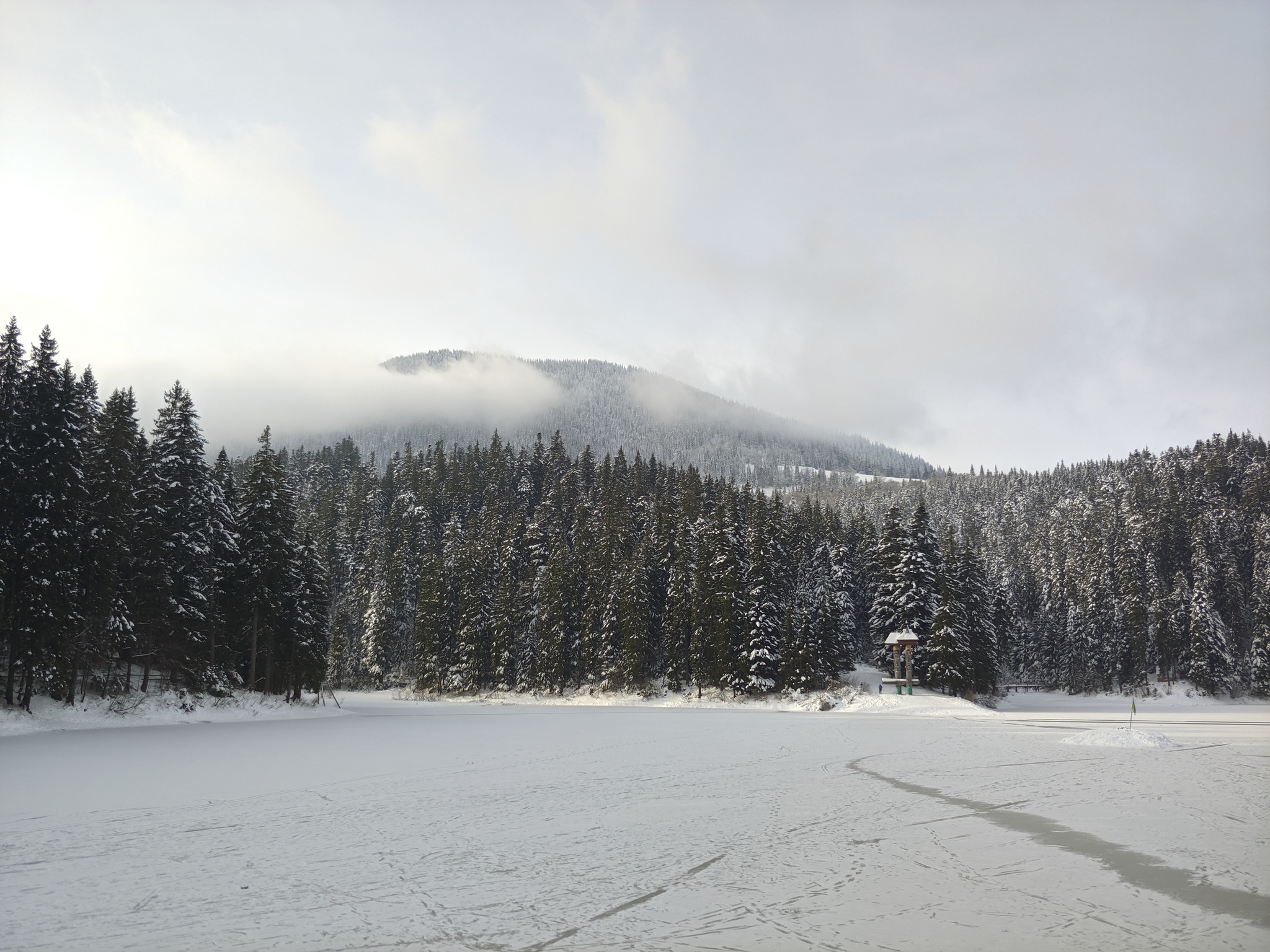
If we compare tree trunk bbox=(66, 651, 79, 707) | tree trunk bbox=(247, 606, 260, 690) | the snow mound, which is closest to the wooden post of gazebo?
the snow mound

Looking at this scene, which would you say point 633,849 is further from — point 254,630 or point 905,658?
point 905,658

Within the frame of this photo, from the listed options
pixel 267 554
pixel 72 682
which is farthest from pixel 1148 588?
pixel 72 682

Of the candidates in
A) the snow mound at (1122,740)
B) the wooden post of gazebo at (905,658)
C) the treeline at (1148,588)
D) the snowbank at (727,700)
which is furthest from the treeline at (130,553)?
the treeline at (1148,588)

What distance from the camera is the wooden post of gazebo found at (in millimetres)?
54031

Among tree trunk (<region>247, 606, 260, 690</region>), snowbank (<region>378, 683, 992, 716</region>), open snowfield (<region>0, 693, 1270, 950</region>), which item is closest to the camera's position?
open snowfield (<region>0, 693, 1270, 950</region>)

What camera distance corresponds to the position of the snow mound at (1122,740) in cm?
2473

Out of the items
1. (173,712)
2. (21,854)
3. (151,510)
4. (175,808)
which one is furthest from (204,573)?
(21,854)

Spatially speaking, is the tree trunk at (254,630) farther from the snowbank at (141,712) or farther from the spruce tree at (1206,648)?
the spruce tree at (1206,648)

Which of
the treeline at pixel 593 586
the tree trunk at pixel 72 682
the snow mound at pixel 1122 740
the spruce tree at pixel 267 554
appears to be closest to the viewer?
the snow mound at pixel 1122 740

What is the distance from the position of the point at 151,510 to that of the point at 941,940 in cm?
4176

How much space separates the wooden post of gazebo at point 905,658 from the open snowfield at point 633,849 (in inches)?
1222

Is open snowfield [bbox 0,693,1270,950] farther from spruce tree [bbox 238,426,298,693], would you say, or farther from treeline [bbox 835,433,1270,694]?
treeline [bbox 835,433,1270,694]

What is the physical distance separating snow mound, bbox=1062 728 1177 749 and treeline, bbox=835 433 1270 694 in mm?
31870

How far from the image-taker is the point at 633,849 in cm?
1109
